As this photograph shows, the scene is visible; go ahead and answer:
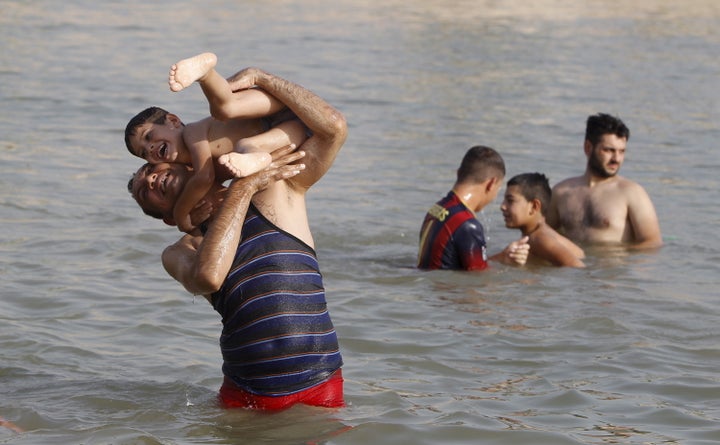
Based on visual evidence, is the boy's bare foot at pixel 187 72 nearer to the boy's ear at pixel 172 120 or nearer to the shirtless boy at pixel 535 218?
the boy's ear at pixel 172 120

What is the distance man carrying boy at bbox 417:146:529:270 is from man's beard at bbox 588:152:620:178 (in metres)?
1.49

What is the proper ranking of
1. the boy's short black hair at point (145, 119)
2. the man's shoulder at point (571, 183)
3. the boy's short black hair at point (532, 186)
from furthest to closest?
the man's shoulder at point (571, 183) < the boy's short black hair at point (532, 186) < the boy's short black hair at point (145, 119)

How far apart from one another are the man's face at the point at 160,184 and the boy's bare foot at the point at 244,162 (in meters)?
0.33

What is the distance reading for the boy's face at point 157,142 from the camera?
462 cm

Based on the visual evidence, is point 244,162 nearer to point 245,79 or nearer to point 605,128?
point 245,79

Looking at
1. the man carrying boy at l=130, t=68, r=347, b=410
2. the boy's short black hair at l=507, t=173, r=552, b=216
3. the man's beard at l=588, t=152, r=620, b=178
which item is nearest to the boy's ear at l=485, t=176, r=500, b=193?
the boy's short black hair at l=507, t=173, r=552, b=216

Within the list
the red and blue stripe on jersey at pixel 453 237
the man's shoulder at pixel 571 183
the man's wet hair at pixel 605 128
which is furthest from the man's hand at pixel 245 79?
the man's shoulder at pixel 571 183

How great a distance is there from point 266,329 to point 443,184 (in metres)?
7.31

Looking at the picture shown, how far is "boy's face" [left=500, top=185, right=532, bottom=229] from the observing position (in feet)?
28.4

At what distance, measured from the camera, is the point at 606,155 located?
953 cm

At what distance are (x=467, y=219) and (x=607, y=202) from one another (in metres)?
1.81

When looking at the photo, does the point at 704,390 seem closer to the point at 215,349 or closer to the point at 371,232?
the point at 215,349

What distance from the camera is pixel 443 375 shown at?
631cm

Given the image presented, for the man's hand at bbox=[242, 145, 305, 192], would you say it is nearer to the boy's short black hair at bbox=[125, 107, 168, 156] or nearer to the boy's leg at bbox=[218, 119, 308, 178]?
the boy's leg at bbox=[218, 119, 308, 178]
